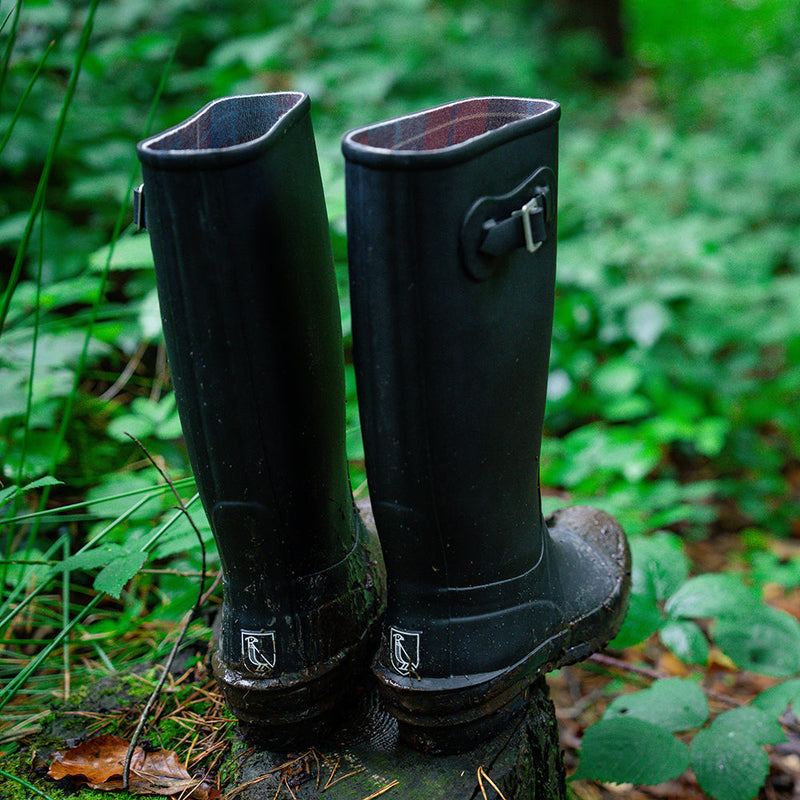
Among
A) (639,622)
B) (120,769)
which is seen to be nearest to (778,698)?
(639,622)

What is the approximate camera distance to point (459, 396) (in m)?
0.82

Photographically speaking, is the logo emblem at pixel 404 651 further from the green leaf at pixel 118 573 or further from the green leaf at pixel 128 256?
the green leaf at pixel 128 256

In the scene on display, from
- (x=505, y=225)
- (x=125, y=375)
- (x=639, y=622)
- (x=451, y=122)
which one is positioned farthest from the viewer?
(x=125, y=375)

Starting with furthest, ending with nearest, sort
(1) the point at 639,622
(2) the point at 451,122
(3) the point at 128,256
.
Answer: (3) the point at 128,256 → (1) the point at 639,622 → (2) the point at 451,122

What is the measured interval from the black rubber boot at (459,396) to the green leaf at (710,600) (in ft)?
0.99

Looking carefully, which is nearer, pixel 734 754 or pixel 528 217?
pixel 528 217

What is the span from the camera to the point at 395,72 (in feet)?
9.65

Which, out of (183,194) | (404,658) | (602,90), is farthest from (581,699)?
(602,90)

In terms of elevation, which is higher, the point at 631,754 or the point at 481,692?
the point at 481,692

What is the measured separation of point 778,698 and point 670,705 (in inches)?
6.3

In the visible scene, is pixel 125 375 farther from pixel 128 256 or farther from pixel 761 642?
pixel 761 642

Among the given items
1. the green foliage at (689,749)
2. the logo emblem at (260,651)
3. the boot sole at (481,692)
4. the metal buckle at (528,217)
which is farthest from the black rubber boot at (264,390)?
the green foliage at (689,749)

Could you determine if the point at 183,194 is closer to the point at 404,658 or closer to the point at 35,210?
the point at 35,210

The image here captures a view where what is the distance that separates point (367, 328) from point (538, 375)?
0.23 m
